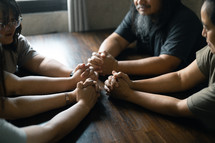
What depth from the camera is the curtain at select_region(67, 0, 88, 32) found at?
2420mm

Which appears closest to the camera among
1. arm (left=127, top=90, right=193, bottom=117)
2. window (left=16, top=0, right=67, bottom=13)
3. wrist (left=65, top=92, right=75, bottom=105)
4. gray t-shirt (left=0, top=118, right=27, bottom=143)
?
gray t-shirt (left=0, top=118, right=27, bottom=143)

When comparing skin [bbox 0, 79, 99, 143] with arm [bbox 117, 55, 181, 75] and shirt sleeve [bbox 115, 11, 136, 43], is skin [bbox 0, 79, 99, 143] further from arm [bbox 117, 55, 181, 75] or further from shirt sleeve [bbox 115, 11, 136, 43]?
shirt sleeve [bbox 115, 11, 136, 43]

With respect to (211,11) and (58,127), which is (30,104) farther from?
(211,11)

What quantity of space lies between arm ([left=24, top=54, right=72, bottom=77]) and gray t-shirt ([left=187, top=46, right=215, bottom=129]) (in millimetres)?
739

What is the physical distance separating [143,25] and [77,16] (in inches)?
31.7

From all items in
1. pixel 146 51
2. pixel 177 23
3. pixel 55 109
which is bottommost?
pixel 55 109

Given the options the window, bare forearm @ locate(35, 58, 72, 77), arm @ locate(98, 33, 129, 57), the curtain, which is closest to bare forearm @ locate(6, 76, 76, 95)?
bare forearm @ locate(35, 58, 72, 77)

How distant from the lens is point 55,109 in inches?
52.4

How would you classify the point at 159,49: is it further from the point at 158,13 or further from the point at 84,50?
the point at 84,50

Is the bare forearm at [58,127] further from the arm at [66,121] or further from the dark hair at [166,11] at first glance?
the dark hair at [166,11]

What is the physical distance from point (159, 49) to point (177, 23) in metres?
0.22

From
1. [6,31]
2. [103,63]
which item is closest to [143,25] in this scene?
[103,63]

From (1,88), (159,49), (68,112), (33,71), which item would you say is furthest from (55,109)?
(159,49)

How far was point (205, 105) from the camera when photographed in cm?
115
